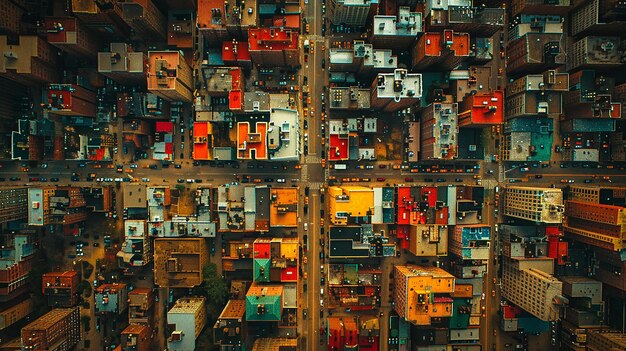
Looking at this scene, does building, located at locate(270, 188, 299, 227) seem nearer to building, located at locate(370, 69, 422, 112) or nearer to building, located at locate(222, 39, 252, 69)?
building, located at locate(370, 69, 422, 112)

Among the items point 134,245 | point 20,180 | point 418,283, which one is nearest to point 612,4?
point 418,283

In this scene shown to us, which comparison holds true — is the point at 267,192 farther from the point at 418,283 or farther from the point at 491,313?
the point at 491,313

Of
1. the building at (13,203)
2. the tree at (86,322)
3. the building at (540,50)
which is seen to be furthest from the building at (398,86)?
the tree at (86,322)

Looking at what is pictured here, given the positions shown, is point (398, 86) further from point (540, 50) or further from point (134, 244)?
point (134, 244)

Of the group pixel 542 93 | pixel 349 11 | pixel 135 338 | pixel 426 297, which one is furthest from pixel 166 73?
pixel 542 93

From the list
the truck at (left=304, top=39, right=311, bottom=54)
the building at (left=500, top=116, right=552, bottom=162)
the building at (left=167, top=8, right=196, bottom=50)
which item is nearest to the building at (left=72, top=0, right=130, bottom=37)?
the building at (left=167, top=8, right=196, bottom=50)

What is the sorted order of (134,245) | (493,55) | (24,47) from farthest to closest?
(493,55), (134,245), (24,47)
